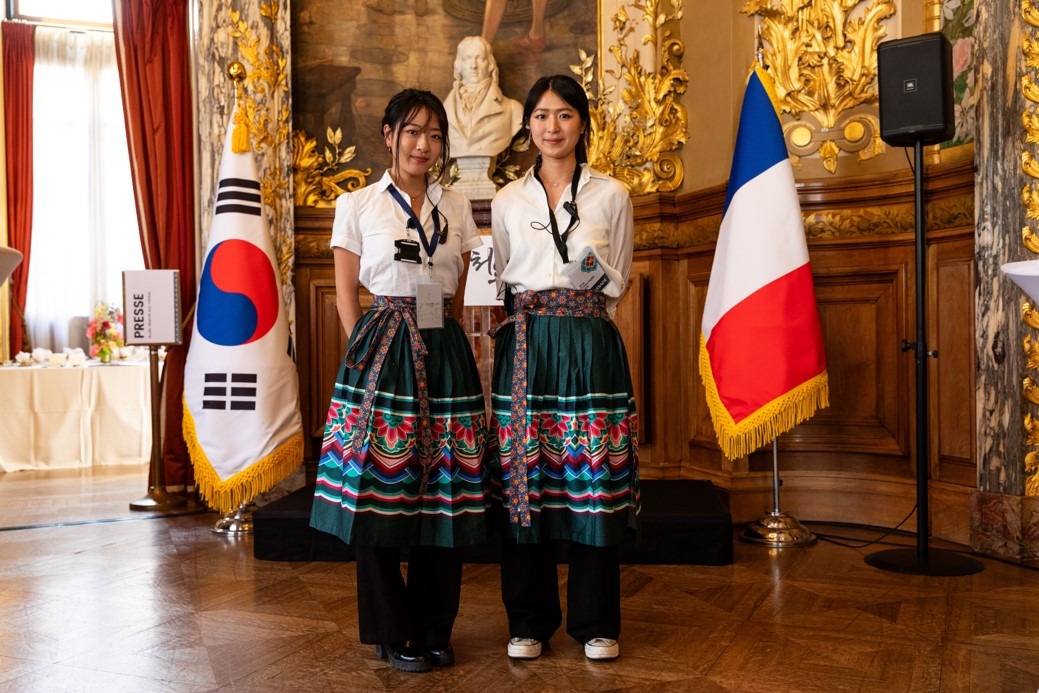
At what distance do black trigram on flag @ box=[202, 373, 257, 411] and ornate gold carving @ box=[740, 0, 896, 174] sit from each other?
8.64ft

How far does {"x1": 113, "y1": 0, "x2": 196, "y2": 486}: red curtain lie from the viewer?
539cm

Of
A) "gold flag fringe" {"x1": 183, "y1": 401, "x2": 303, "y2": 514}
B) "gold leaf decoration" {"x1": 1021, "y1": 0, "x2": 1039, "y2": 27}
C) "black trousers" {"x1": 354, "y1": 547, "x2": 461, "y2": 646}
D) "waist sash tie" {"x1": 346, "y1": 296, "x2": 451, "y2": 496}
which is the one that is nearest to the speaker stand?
"gold leaf decoration" {"x1": 1021, "y1": 0, "x2": 1039, "y2": 27}

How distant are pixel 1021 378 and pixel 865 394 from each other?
80cm

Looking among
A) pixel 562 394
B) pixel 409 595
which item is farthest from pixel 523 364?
pixel 409 595

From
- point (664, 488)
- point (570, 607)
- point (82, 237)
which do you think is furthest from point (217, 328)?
point (82, 237)

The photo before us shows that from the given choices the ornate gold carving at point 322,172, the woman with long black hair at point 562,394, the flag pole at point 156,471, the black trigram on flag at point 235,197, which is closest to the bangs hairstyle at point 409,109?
the woman with long black hair at point 562,394

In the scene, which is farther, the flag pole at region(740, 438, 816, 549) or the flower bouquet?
the flower bouquet

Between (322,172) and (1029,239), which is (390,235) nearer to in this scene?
(1029,239)

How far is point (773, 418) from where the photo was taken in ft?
13.0

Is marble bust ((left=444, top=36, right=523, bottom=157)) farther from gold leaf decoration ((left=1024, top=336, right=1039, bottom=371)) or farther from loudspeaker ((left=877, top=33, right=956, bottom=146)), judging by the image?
gold leaf decoration ((left=1024, top=336, right=1039, bottom=371))

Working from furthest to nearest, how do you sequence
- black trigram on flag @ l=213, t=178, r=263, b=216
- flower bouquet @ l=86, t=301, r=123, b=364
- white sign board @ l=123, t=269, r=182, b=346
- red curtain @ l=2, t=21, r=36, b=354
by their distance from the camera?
red curtain @ l=2, t=21, r=36, b=354 → flower bouquet @ l=86, t=301, r=123, b=364 → white sign board @ l=123, t=269, r=182, b=346 → black trigram on flag @ l=213, t=178, r=263, b=216

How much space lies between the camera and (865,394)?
4.48 meters

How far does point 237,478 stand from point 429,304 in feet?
7.30

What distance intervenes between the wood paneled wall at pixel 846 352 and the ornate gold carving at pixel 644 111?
0.17 metres
